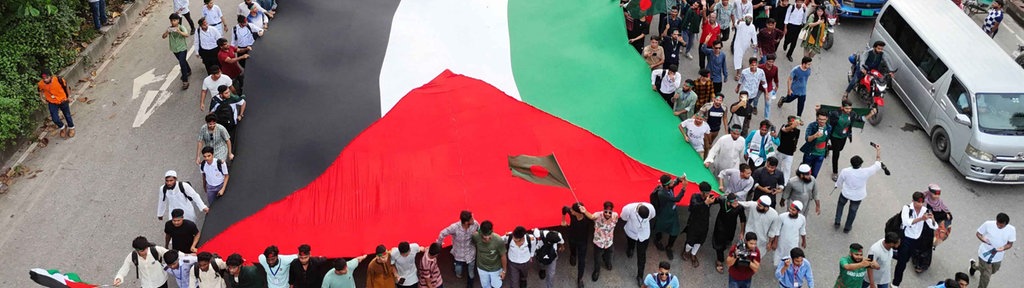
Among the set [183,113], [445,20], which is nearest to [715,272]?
[445,20]

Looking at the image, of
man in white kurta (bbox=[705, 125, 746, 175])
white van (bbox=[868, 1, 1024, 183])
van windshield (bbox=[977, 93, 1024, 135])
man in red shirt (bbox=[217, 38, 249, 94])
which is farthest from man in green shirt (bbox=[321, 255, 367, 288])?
van windshield (bbox=[977, 93, 1024, 135])

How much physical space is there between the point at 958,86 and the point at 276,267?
9807 mm

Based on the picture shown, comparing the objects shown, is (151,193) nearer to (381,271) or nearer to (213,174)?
(213,174)

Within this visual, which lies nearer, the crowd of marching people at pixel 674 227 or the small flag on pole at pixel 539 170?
the crowd of marching people at pixel 674 227

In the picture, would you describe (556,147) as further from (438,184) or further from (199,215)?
(199,215)

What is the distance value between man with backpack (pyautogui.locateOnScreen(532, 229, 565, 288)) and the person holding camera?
1.83 meters

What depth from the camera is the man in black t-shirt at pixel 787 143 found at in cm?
1216

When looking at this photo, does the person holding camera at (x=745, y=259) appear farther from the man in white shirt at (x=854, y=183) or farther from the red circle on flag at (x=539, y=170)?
the red circle on flag at (x=539, y=170)

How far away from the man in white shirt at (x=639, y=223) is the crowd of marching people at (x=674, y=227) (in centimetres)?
2

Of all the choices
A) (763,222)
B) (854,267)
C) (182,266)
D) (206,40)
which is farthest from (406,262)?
(206,40)

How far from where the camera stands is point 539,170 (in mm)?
11133

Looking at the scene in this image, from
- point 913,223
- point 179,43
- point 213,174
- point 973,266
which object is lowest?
point 973,266

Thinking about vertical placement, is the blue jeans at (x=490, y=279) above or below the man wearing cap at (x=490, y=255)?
below

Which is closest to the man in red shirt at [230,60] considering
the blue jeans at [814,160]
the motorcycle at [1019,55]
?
the blue jeans at [814,160]
